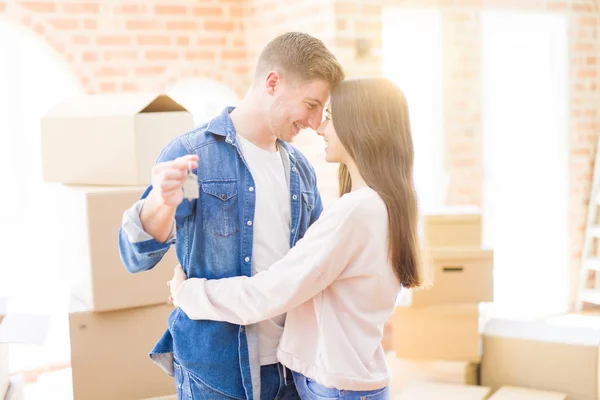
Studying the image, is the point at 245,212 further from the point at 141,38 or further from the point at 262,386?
the point at 141,38

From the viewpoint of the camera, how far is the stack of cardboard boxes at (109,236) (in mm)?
2311

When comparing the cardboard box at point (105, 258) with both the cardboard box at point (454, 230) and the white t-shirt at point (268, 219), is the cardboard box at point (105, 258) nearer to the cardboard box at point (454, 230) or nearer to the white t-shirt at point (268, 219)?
the white t-shirt at point (268, 219)

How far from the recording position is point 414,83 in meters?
4.32

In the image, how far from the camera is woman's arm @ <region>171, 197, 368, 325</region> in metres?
1.58

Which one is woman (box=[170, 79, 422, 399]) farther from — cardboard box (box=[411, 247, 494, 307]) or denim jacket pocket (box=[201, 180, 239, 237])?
cardboard box (box=[411, 247, 494, 307])

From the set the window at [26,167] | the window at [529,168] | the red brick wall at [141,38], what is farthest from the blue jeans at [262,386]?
the window at [529,168]

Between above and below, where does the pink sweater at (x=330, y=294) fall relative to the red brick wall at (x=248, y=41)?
below

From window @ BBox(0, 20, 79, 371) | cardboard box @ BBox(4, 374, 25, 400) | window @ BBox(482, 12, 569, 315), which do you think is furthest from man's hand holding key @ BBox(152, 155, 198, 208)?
window @ BBox(482, 12, 569, 315)

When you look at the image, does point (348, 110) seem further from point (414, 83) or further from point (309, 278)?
point (414, 83)

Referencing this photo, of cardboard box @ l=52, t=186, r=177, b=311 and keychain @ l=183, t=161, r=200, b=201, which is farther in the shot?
cardboard box @ l=52, t=186, r=177, b=311

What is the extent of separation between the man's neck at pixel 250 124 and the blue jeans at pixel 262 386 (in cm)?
53

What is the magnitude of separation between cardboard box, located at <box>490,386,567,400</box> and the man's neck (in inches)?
66.1

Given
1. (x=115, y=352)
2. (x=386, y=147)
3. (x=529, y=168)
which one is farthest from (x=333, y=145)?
(x=529, y=168)

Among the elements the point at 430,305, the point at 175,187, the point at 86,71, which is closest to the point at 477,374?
the point at 430,305
